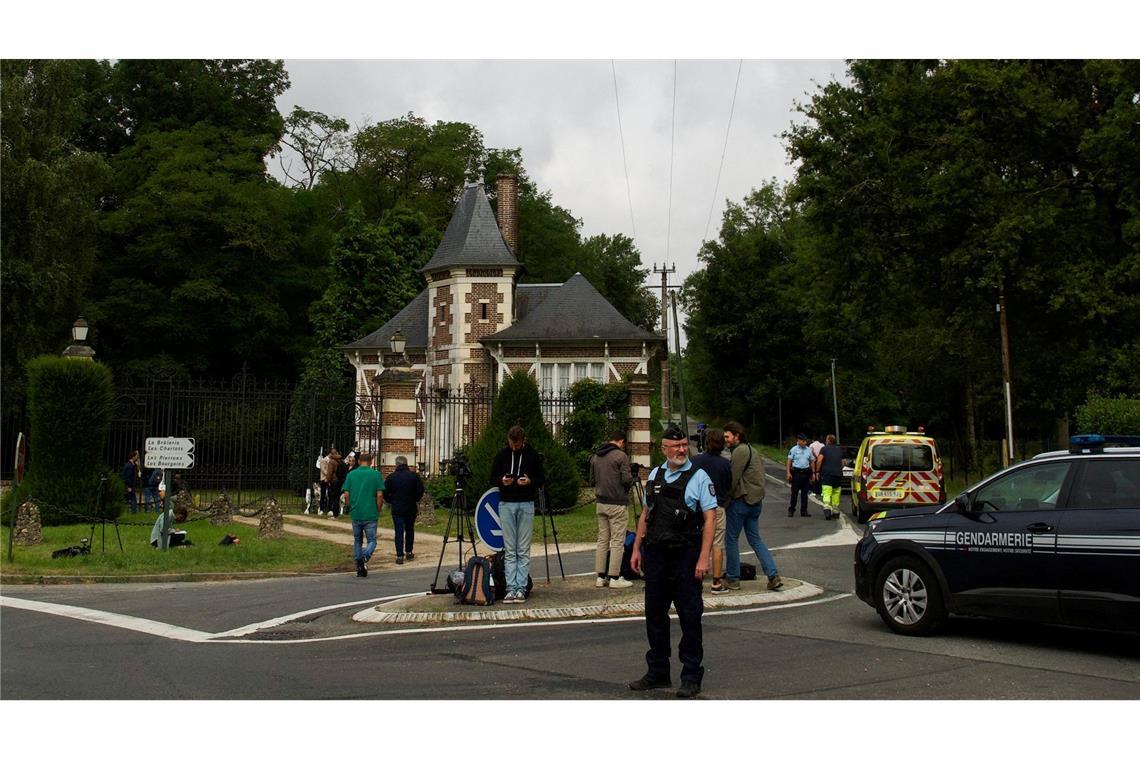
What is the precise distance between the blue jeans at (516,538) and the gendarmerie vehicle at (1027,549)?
3654mm

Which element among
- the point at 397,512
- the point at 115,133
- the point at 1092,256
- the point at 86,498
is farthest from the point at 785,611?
the point at 115,133

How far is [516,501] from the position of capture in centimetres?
1134

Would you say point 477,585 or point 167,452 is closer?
point 477,585

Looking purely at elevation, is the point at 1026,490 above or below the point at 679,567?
above

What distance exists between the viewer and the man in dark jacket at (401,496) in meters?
16.7

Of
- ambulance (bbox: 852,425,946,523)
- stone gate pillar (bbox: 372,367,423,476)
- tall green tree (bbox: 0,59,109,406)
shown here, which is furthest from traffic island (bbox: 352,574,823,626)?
tall green tree (bbox: 0,59,109,406)

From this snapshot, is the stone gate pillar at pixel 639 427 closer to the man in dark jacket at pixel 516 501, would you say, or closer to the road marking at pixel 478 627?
the man in dark jacket at pixel 516 501

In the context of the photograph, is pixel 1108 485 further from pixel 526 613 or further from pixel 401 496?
pixel 401 496

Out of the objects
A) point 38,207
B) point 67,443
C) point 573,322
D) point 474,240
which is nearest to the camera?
point 67,443

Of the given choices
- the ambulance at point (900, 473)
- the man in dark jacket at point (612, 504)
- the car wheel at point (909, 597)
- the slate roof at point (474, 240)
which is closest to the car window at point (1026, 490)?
the car wheel at point (909, 597)

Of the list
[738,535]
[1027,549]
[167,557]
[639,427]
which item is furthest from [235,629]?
[639,427]

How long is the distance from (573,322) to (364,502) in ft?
82.6

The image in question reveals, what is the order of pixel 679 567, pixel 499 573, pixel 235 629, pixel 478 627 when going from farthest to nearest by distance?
pixel 499 573 < pixel 235 629 < pixel 478 627 < pixel 679 567

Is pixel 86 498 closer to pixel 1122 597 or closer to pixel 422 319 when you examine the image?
pixel 1122 597
